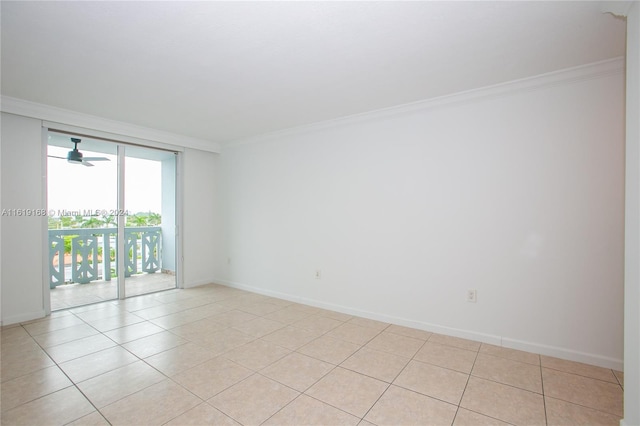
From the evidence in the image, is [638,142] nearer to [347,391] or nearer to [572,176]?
[572,176]

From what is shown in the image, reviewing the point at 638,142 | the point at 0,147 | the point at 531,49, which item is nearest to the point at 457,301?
the point at 638,142

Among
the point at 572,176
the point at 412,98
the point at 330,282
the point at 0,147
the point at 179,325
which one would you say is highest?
the point at 412,98

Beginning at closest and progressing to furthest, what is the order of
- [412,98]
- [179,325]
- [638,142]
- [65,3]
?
[638,142] → [65,3] → [412,98] → [179,325]

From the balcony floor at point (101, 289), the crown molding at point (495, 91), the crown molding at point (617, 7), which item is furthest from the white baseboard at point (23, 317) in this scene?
the crown molding at point (617, 7)

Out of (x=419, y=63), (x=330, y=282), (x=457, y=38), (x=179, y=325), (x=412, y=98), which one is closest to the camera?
(x=457, y=38)

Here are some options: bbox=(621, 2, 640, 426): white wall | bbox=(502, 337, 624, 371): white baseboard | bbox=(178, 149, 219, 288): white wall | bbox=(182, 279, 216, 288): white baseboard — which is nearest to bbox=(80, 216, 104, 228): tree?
bbox=(178, 149, 219, 288): white wall

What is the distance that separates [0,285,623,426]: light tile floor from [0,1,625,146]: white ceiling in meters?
2.52

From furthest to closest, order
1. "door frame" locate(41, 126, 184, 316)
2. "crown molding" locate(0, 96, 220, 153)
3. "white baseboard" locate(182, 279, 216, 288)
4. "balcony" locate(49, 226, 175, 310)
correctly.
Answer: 1. "white baseboard" locate(182, 279, 216, 288)
2. "balcony" locate(49, 226, 175, 310)
3. "door frame" locate(41, 126, 184, 316)
4. "crown molding" locate(0, 96, 220, 153)

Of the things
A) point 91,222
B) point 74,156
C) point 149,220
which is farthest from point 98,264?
point 74,156

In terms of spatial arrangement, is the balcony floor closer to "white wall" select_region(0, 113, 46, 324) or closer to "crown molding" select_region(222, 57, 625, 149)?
"white wall" select_region(0, 113, 46, 324)

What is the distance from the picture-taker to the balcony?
455 centimetres

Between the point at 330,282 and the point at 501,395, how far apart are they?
2.27 metres

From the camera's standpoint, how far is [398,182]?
3.48m

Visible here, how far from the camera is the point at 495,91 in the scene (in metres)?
2.89
